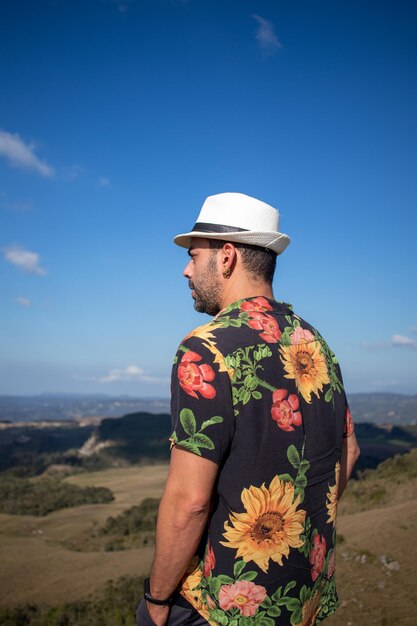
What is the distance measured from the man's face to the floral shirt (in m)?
0.30

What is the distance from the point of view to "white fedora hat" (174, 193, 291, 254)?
7.98 ft

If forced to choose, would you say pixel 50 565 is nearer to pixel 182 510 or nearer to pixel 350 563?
pixel 350 563

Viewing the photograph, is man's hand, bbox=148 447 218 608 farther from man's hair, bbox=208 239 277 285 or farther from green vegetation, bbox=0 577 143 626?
green vegetation, bbox=0 577 143 626

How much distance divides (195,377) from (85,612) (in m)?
9.36

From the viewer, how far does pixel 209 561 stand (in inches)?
81.1

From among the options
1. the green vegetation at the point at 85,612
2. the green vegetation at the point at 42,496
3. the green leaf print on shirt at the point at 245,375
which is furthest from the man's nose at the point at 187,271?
the green vegetation at the point at 42,496

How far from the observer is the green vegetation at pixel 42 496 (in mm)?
29859

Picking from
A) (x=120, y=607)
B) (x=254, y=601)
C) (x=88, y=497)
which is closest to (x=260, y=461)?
(x=254, y=601)

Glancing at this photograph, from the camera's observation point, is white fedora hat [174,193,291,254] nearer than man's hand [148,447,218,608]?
No

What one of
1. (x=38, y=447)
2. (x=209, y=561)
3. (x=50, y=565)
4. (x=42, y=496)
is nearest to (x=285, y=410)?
(x=209, y=561)

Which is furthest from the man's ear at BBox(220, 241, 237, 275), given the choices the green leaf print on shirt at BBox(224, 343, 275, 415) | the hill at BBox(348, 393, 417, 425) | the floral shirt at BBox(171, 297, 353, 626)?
the hill at BBox(348, 393, 417, 425)

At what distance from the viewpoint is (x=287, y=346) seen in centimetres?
228

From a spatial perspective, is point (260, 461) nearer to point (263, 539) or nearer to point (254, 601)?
point (263, 539)

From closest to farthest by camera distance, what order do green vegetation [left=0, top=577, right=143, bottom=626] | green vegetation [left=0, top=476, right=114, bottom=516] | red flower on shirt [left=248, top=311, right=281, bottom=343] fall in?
red flower on shirt [left=248, top=311, right=281, bottom=343]
green vegetation [left=0, top=577, right=143, bottom=626]
green vegetation [left=0, top=476, right=114, bottom=516]
